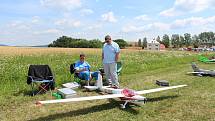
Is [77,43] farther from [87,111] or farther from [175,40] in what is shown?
[87,111]

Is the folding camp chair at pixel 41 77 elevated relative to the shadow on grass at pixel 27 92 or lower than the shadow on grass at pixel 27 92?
elevated

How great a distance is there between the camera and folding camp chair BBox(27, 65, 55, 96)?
8.97 m

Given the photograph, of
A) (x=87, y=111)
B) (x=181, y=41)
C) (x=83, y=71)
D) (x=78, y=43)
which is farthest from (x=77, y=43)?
(x=87, y=111)

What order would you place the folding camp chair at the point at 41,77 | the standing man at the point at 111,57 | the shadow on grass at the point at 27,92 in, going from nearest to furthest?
1. the shadow on grass at the point at 27,92
2. the folding camp chair at the point at 41,77
3. the standing man at the point at 111,57

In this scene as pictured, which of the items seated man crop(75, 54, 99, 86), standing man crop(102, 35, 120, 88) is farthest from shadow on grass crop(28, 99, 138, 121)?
seated man crop(75, 54, 99, 86)

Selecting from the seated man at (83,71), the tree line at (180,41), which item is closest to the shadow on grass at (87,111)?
the seated man at (83,71)

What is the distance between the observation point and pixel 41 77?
360 inches

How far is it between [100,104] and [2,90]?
367 centimetres

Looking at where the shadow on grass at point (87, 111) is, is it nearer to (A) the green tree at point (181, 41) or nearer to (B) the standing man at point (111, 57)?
(B) the standing man at point (111, 57)

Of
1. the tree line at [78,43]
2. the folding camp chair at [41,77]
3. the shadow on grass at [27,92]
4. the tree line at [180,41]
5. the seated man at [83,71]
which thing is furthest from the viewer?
the tree line at [180,41]

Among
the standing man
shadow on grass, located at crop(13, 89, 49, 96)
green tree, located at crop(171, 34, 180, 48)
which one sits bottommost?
shadow on grass, located at crop(13, 89, 49, 96)

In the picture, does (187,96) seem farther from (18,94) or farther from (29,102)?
(18,94)

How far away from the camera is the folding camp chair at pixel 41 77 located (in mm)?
8969

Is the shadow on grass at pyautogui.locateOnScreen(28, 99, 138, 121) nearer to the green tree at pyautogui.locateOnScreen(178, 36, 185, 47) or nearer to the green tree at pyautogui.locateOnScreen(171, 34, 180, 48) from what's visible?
the green tree at pyautogui.locateOnScreen(178, 36, 185, 47)
